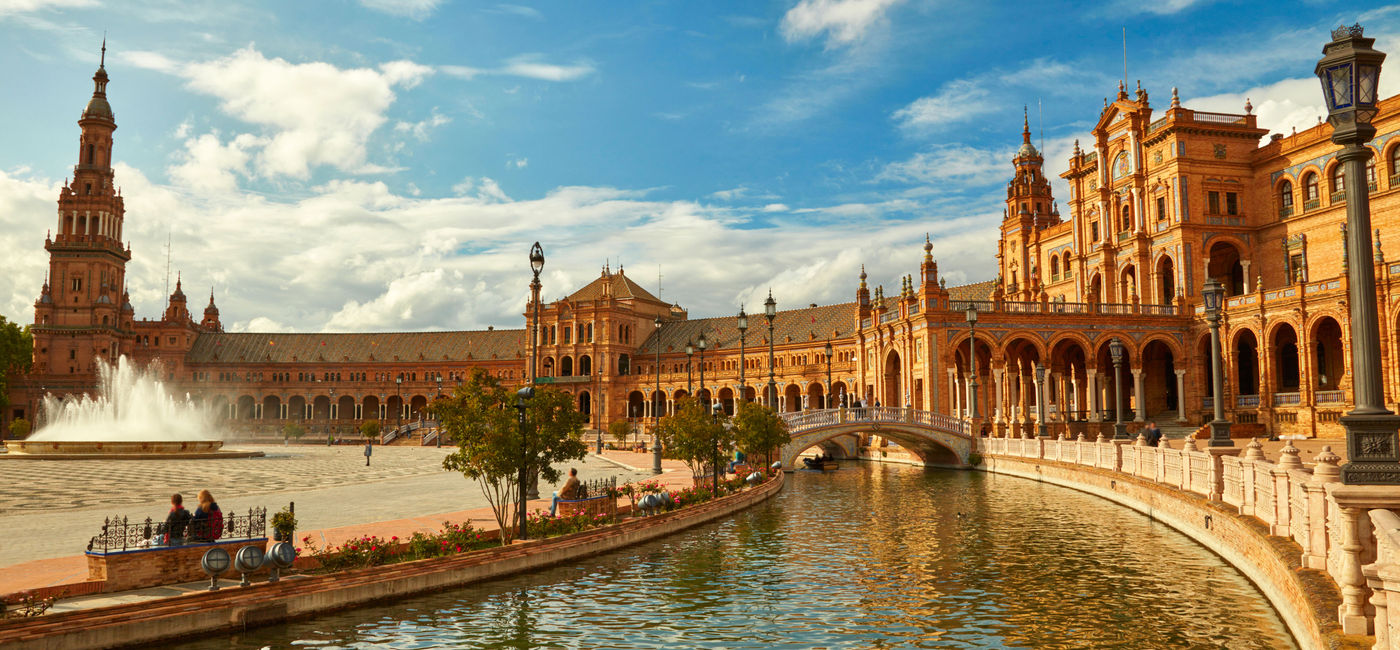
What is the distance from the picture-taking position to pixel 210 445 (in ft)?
193

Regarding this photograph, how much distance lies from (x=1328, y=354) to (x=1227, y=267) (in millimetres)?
11641

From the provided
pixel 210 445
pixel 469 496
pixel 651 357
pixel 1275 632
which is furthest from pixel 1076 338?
pixel 651 357

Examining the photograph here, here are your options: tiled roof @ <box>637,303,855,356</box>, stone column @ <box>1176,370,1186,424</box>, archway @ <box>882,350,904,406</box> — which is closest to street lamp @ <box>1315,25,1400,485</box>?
stone column @ <box>1176,370,1186,424</box>

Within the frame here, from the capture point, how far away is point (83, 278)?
11150 cm

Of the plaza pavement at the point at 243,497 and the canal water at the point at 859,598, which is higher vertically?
the plaza pavement at the point at 243,497

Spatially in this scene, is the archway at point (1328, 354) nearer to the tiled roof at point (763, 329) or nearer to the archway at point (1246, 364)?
the archway at point (1246, 364)

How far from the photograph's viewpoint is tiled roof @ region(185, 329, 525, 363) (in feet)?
401

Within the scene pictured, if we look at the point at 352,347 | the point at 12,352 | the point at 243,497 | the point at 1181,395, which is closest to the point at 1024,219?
the point at 1181,395

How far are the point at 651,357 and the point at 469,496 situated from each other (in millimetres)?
81438

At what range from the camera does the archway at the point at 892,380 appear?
6122 cm

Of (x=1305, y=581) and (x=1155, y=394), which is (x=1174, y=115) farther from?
(x=1305, y=581)

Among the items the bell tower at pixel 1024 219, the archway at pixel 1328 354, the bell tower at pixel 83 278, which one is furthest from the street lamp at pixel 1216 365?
the bell tower at pixel 83 278

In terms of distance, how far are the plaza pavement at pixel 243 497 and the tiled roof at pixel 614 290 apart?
64.3 m

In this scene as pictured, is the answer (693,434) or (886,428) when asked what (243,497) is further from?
(886,428)
